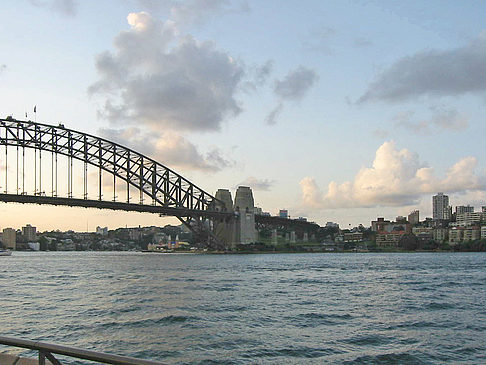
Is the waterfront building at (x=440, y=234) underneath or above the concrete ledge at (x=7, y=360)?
underneath

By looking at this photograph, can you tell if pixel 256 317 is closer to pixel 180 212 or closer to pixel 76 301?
pixel 76 301

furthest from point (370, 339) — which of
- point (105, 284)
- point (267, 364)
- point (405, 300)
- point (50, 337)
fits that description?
point (105, 284)

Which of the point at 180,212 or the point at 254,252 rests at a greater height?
the point at 180,212

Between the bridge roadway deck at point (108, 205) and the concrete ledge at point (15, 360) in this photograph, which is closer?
the concrete ledge at point (15, 360)

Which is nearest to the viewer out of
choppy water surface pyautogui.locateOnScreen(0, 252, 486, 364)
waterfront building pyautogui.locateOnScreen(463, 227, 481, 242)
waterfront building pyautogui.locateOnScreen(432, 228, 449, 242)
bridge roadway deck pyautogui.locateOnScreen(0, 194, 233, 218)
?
choppy water surface pyautogui.locateOnScreen(0, 252, 486, 364)

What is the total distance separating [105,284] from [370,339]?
73.6 ft

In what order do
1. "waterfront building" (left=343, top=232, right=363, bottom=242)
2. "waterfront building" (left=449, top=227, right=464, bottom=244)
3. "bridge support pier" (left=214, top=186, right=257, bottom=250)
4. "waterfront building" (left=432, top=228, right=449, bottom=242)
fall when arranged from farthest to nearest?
"waterfront building" (left=343, top=232, right=363, bottom=242)
"waterfront building" (left=432, top=228, right=449, bottom=242)
"waterfront building" (left=449, top=227, right=464, bottom=244)
"bridge support pier" (left=214, top=186, right=257, bottom=250)

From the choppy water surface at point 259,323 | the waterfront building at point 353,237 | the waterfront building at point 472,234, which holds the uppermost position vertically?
the choppy water surface at point 259,323

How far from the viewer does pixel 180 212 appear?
9450cm

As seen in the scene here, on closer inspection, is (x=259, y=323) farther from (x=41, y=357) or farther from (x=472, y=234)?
(x=472, y=234)

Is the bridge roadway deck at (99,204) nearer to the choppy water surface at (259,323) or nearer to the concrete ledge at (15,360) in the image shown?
the choppy water surface at (259,323)

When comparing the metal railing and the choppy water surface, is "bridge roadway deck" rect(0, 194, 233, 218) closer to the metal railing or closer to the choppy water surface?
the choppy water surface

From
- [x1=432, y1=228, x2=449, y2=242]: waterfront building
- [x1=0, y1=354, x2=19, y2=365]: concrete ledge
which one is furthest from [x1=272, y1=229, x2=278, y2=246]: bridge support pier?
[x1=0, y1=354, x2=19, y2=365]: concrete ledge

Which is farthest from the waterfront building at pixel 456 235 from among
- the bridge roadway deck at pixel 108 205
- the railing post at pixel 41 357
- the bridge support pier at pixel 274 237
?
the railing post at pixel 41 357
